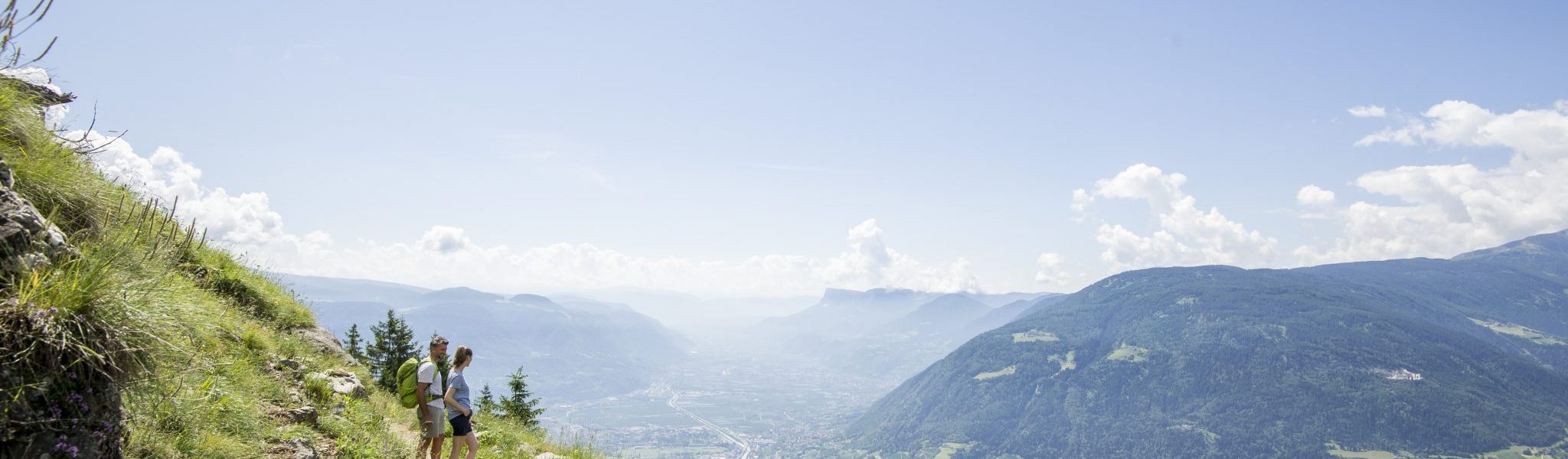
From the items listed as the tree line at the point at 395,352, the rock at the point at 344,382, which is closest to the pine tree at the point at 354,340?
the tree line at the point at 395,352

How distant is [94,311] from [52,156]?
455cm

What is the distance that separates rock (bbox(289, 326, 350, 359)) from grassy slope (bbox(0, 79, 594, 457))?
6.61 ft

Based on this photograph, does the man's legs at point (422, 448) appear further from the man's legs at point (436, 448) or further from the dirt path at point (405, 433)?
the dirt path at point (405, 433)

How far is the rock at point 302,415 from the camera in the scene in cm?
941

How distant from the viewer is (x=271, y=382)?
32.7 feet

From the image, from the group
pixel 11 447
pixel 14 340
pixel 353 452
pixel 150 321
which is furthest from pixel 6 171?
pixel 353 452

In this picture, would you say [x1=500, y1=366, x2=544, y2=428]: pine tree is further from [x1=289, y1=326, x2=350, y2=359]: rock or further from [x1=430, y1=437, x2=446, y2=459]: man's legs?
[x1=430, y1=437, x2=446, y2=459]: man's legs

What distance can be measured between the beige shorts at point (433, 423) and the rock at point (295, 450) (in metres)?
1.49

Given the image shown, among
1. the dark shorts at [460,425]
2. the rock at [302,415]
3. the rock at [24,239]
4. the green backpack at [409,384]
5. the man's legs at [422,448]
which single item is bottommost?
the man's legs at [422,448]

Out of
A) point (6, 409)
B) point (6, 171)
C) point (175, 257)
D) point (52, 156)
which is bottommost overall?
point (6, 409)

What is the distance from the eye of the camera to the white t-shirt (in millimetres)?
9836

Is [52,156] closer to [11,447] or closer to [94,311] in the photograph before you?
[94,311]

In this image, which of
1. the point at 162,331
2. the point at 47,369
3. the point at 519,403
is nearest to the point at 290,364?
the point at 162,331

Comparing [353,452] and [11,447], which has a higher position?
[11,447]
